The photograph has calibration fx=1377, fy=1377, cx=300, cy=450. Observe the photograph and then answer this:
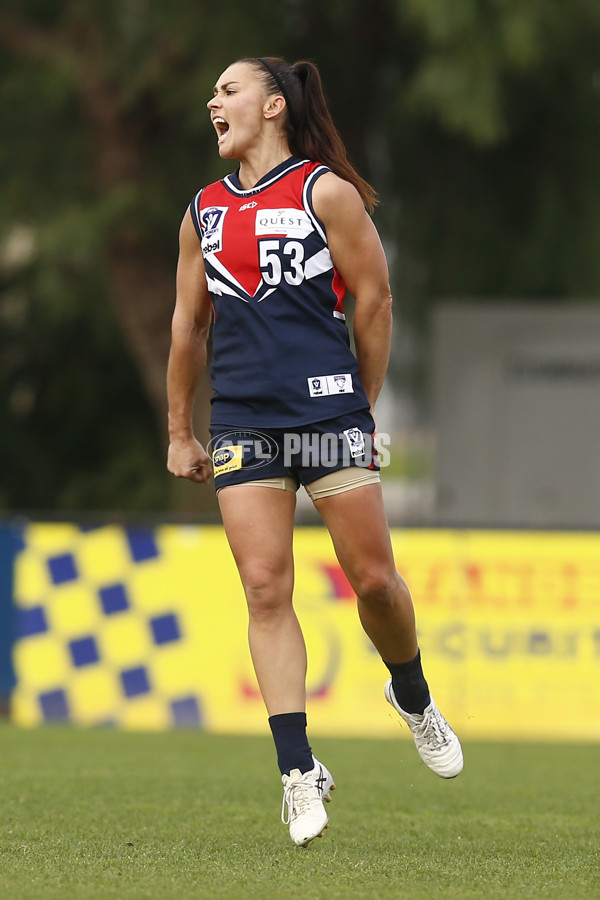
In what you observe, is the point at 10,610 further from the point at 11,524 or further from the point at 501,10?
the point at 501,10

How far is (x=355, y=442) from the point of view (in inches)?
147

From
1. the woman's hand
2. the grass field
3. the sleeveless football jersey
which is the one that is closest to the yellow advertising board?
the grass field

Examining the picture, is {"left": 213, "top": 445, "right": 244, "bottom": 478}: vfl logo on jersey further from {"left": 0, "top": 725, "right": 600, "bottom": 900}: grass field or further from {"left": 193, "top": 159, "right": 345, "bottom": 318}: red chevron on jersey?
{"left": 0, "top": 725, "right": 600, "bottom": 900}: grass field

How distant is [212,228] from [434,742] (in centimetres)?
165

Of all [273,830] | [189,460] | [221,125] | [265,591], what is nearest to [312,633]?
[273,830]

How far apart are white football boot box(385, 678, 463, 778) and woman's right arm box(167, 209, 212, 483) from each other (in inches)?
36.0

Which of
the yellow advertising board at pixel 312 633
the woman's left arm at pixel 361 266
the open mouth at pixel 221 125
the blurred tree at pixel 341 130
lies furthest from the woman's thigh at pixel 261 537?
the blurred tree at pixel 341 130

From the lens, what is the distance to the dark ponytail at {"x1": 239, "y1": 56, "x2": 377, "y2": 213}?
3887mm

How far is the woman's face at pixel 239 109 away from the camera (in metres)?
3.83

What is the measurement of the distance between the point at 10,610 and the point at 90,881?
20.2 ft

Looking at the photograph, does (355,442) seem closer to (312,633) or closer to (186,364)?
(186,364)

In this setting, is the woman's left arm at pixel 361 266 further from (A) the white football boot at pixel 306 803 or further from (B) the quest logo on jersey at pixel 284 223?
(A) the white football boot at pixel 306 803

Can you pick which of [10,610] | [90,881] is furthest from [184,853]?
[10,610]

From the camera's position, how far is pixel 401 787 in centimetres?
568
